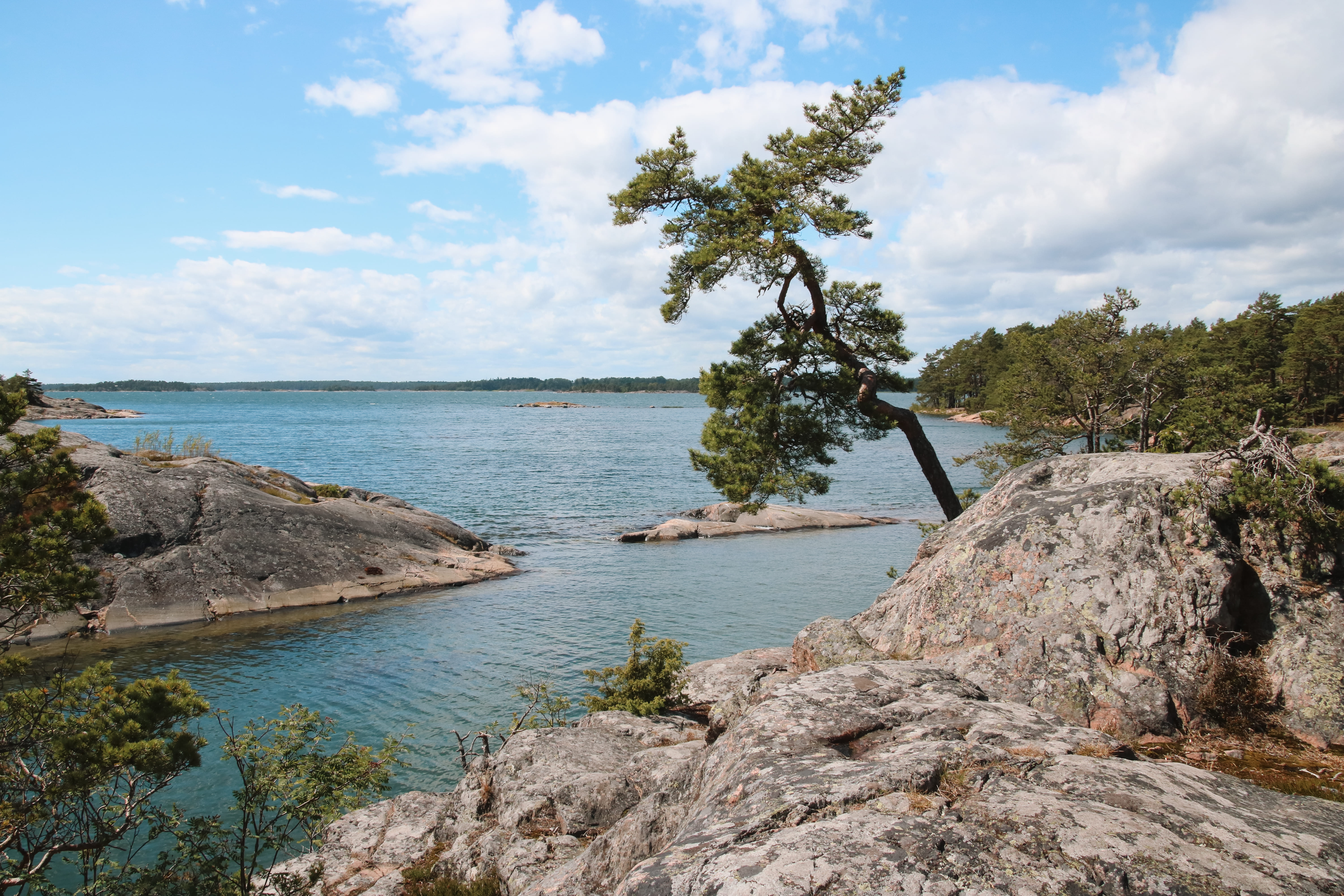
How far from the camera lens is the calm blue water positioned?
1583 cm

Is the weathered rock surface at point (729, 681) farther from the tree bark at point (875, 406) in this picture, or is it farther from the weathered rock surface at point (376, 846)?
the tree bark at point (875, 406)

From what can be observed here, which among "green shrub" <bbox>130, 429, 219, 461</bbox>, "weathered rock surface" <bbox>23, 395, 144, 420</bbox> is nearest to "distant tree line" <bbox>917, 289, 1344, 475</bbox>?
"green shrub" <bbox>130, 429, 219, 461</bbox>

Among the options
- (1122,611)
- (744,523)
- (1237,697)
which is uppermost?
(1122,611)

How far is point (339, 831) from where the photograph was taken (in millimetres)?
8664

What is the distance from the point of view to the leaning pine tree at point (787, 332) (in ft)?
48.5

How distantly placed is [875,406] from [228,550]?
834 inches

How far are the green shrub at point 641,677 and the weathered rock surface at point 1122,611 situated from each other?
4057 mm

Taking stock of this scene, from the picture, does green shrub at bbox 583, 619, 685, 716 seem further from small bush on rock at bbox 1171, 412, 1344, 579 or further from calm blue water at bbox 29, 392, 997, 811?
small bush on rock at bbox 1171, 412, 1344, 579

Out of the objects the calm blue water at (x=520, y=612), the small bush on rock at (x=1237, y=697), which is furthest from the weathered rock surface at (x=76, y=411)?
the small bush on rock at (x=1237, y=697)

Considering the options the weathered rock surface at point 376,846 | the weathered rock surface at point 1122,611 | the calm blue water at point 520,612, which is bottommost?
the calm blue water at point 520,612

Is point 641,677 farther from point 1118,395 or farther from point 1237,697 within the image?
point 1118,395

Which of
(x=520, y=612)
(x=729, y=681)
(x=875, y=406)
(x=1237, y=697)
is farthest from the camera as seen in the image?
(x=520, y=612)

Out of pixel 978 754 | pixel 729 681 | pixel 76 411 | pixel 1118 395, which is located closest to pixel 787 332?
pixel 729 681

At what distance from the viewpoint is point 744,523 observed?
39312 mm
